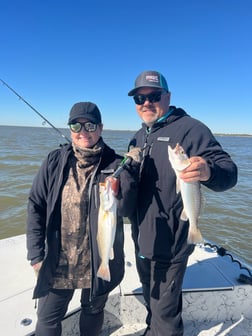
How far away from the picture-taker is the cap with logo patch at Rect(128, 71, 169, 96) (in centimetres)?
267

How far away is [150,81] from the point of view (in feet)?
8.77

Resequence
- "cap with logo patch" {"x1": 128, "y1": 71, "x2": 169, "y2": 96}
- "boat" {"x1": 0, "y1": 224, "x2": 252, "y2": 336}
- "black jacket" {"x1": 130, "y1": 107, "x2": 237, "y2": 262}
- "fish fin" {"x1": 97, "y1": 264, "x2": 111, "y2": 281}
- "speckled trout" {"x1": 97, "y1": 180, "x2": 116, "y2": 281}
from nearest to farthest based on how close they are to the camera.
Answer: "speckled trout" {"x1": 97, "y1": 180, "x2": 116, "y2": 281}, "fish fin" {"x1": 97, "y1": 264, "x2": 111, "y2": 281}, "black jacket" {"x1": 130, "y1": 107, "x2": 237, "y2": 262}, "cap with logo patch" {"x1": 128, "y1": 71, "x2": 169, "y2": 96}, "boat" {"x1": 0, "y1": 224, "x2": 252, "y2": 336}

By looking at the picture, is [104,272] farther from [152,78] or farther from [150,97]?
[152,78]

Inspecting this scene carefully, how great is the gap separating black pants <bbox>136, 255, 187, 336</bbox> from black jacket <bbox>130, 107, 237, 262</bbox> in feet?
0.39

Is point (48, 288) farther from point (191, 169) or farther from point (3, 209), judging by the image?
point (3, 209)

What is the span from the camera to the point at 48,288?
98.3 inches

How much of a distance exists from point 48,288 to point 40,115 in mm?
3128

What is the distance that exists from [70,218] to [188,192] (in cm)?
112

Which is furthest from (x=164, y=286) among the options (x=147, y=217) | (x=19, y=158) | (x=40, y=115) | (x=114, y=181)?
(x=19, y=158)

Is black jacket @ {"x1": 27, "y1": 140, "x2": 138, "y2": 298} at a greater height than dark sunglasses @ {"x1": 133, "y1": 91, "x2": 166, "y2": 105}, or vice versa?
dark sunglasses @ {"x1": 133, "y1": 91, "x2": 166, "y2": 105}

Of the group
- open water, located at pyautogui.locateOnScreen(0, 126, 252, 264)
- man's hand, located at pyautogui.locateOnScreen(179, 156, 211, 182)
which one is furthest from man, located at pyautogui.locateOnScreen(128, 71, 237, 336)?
open water, located at pyautogui.locateOnScreen(0, 126, 252, 264)

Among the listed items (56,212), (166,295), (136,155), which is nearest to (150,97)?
(136,155)

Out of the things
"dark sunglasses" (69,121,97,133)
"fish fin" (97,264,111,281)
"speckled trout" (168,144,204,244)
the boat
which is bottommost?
the boat

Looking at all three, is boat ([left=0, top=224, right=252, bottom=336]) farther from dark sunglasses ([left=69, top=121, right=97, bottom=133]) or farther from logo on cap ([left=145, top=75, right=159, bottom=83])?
logo on cap ([left=145, top=75, right=159, bottom=83])
